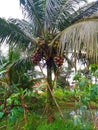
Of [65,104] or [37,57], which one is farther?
[65,104]

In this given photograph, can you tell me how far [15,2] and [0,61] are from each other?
2082mm

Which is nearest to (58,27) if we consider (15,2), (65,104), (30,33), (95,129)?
(30,33)

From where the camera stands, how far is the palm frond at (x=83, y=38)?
478cm

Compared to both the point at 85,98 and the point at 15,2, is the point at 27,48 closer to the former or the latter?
the point at 15,2

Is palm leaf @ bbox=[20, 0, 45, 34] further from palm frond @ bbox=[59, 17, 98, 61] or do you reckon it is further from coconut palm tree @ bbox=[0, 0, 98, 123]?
palm frond @ bbox=[59, 17, 98, 61]

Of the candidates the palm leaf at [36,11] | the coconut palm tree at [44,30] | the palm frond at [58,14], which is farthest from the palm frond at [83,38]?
the palm leaf at [36,11]

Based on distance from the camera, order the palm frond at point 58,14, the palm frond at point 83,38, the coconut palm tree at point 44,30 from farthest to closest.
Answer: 1. the palm frond at point 58,14
2. the coconut palm tree at point 44,30
3. the palm frond at point 83,38

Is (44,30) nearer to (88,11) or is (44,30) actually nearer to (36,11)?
(36,11)

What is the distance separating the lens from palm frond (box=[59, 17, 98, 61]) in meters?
4.78

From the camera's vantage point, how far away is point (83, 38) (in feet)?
16.0

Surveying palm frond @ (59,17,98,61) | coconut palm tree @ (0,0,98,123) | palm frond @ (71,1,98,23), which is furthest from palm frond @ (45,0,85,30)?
palm frond @ (59,17,98,61)

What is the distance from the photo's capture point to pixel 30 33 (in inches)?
261

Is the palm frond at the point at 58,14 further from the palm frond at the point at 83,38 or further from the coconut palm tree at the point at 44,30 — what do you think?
the palm frond at the point at 83,38

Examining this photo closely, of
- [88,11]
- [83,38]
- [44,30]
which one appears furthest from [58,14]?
[83,38]
